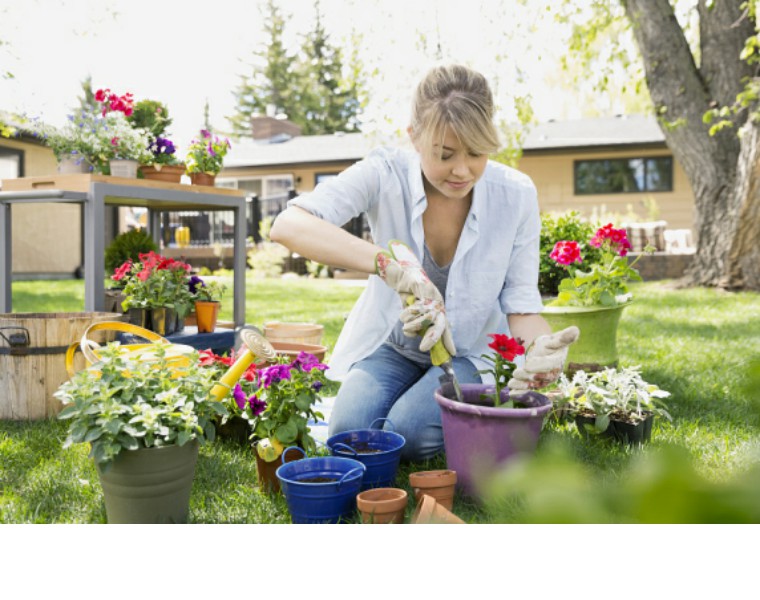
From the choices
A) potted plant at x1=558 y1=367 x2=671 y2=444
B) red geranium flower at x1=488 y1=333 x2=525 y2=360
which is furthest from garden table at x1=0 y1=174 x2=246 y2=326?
potted plant at x1=558 y1=367 x2=671 y2=444

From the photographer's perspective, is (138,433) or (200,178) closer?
(138,433)

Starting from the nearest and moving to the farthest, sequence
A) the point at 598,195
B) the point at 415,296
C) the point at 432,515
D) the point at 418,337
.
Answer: the point at 432,515 → the point at 415,296 → the point at 418,337 → the point at 598,195

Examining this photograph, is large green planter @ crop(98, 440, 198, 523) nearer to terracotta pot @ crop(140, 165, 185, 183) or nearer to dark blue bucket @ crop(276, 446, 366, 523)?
dark blue bucket @ crop(276, 446, 366, 523)

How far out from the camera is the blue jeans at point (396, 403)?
189cm

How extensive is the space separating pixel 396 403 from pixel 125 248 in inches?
81.4

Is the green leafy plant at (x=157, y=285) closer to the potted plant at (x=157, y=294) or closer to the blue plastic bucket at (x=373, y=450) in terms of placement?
the potted plant at (x=157, y=294)

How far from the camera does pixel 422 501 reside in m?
1.40

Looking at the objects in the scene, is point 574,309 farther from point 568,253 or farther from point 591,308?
point 568,253

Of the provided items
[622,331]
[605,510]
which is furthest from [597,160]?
[605,510]

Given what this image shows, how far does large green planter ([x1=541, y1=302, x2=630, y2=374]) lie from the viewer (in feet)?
8.59

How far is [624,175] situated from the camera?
1173 centimetres

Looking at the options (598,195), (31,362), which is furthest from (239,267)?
(598,195)

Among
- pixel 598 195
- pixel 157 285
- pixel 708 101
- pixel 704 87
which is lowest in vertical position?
pixel 157 285
